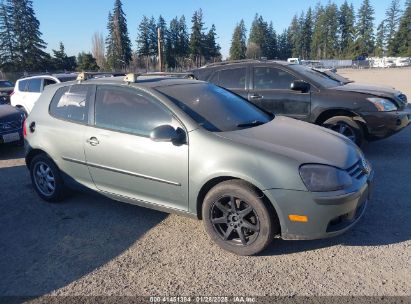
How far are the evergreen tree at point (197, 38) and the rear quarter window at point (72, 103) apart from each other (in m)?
88.6

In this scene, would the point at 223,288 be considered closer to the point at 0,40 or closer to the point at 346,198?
the point at 346,198

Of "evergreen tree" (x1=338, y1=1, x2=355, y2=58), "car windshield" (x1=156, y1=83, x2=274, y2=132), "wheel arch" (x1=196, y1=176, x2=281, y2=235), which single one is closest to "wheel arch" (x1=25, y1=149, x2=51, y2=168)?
"car windshield" (x1=156, y1=83, x2=274, y2=132)

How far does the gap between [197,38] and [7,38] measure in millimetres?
42414

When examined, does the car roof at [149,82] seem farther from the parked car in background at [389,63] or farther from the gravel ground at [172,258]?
the parked car in background at [389,63]

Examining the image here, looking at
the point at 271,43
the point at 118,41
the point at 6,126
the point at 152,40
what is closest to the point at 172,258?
the point at 6,126

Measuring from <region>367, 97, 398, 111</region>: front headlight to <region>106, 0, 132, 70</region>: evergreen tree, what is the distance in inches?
2870

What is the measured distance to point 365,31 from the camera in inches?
3969

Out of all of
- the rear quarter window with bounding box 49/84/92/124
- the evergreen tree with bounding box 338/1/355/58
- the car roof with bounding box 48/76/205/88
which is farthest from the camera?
the evergreen tree with bounding box 338/1/355/58

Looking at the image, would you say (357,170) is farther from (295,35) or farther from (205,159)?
(295,35)

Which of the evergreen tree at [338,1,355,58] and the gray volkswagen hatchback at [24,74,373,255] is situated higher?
the evergreen tree at [338,1,355,58]

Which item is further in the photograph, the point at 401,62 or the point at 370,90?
the point at 401,62

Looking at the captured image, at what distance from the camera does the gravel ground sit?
3.07 m

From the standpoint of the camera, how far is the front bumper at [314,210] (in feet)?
10.4

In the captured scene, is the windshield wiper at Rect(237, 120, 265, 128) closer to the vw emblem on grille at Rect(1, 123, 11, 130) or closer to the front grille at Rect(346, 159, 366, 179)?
the front grille at Rect(346, 159, 366, 179)
